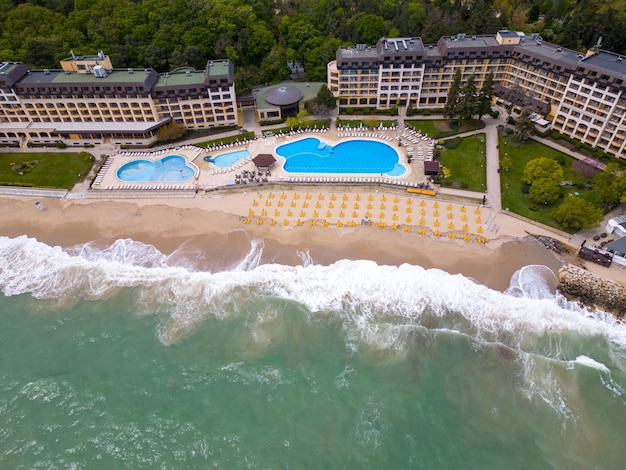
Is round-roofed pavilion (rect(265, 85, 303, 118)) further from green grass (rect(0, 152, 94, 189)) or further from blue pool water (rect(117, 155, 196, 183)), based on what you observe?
green grass (rect(0, 152, 94, 189))

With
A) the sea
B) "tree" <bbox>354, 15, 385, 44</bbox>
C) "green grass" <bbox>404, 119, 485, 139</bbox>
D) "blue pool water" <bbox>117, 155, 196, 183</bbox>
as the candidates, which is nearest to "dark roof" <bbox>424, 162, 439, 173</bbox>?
"green grass" <bbox>404, 119, 485, 139</bbox>

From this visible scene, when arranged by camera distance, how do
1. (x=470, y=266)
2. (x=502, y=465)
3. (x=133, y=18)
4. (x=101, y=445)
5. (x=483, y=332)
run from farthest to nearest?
1. (x=133, y=18)
2. (x=470, y=266)
3. (x=483, y=332)
4. (x=101, y=445)
5. (x=502, y=465)

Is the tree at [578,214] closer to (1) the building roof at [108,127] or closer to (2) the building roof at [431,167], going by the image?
(2) the building roof at [431,167]

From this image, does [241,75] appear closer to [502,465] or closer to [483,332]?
[483,332]

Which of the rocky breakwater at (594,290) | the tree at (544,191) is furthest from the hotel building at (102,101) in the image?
the rocky breakwater at (594,290)

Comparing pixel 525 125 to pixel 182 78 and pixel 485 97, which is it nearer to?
pixel 485 97

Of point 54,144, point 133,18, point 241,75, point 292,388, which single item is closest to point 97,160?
point 54,144
